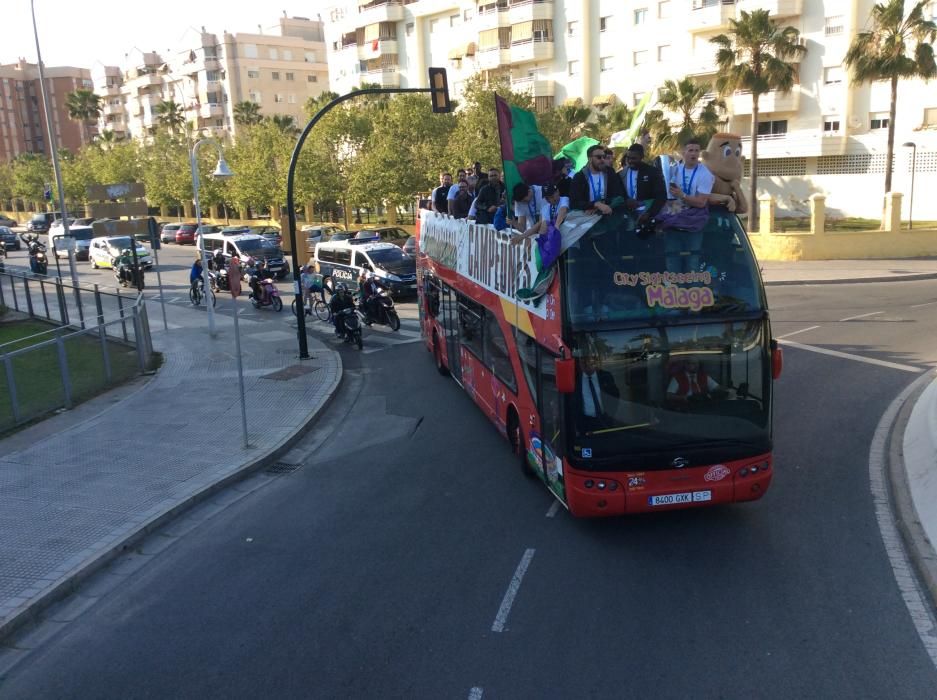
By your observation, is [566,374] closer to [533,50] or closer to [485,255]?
[485,255]

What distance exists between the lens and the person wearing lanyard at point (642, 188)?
7680 millimetres

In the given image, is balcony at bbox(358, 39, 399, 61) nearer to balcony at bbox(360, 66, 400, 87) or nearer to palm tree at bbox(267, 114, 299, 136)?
balcony at bbox(360, 66, 400, 87)

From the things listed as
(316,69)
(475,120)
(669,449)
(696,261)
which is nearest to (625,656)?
(669,449)

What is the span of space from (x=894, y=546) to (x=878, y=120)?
135 ft

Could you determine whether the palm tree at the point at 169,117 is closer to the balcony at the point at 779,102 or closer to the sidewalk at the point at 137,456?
the balcony at the point at 779,102

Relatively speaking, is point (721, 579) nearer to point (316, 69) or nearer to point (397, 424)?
point (397, 424)

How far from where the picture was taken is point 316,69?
90500 millimetres

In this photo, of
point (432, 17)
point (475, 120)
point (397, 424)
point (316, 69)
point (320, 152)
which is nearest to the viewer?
point (397, 424)

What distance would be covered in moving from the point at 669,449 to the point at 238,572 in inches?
182

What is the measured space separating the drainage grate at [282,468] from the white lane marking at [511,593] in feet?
15.0

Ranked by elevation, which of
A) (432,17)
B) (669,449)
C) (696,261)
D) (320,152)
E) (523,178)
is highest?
(432,17)

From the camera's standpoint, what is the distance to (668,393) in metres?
7.54

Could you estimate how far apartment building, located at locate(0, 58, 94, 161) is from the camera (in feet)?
416

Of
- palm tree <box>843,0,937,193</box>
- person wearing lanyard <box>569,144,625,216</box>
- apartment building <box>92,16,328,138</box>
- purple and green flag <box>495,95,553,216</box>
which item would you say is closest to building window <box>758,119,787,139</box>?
palm tree <box>843,0,937,193</box>
